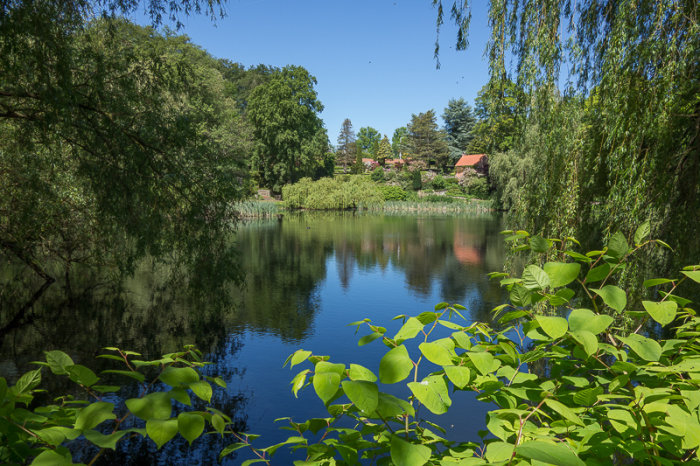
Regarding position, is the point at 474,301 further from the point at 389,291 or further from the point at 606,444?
the point at 606,444

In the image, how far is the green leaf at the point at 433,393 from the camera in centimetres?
91

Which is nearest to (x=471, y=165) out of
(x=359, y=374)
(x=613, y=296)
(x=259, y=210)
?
(x=259, y=210)

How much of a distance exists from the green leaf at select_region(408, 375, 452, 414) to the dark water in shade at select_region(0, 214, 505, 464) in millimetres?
4275

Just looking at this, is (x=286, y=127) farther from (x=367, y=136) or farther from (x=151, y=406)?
(x=367, y=136)

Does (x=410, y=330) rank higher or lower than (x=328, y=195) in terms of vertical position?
higher

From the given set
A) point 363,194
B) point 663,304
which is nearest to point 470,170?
point 363,194

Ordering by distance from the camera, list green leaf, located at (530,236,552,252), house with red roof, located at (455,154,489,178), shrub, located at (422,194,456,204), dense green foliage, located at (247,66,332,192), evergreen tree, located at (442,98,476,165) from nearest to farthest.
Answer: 1. green leaf, located at (530,236,552,252)
2. dense green foliage, located at (247,66,332,192)
3. shrub, located at (422,194,456,204)
4. house with red roof, located at (455,154,489,178)
5. evergreen tree, located at (442,98,476,165)

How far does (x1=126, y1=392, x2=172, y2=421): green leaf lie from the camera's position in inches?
33.7

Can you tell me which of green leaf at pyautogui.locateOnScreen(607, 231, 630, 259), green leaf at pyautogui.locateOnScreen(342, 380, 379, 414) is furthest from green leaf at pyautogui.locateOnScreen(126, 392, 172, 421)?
green leaf at pyautogui.locateOnScreen(607, 231, 630, 259)

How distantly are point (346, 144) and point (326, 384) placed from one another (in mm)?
65520

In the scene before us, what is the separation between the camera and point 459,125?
54344 mm

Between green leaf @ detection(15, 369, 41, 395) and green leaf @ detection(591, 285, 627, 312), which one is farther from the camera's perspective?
green leaf @ detection(15, 369, 41, 395)

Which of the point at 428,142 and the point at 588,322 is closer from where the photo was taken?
the point at 588,322

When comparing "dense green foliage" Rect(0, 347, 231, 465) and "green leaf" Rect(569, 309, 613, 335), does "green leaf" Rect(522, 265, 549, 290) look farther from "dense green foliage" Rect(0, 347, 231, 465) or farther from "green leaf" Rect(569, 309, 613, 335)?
"dense green foliage" Rect(0, 347, 231, 465)
